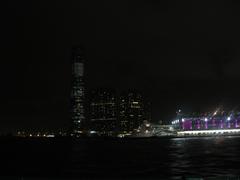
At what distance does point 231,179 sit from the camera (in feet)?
41.0

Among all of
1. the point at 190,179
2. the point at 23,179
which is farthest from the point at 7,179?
the point at 190,179

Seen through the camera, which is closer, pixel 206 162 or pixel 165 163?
pixel 206 162

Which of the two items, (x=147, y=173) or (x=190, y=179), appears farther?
(x=147, y=173)

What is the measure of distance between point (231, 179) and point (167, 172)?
102 ft

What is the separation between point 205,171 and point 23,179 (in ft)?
102

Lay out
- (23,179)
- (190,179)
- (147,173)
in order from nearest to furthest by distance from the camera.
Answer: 1. (190,179)
2. (23,179)
3. (147,173)

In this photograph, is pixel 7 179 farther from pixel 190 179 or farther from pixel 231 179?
pixel 231 179

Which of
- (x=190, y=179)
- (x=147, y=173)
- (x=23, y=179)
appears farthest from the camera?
(x=147, y=173)

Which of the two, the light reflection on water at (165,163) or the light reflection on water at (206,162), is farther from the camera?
the light reflection on water at (165,163)

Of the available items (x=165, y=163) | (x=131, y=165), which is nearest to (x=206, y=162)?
(x=165, y=163)

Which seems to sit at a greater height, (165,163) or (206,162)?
(206,162)

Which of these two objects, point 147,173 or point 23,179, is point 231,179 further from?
point 147,173

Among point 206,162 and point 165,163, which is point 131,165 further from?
point 206,162

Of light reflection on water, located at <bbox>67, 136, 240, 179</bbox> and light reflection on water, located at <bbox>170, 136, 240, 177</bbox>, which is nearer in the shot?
light reflection on water, located at <bbox>170, 136, 240, 177</bbox>
